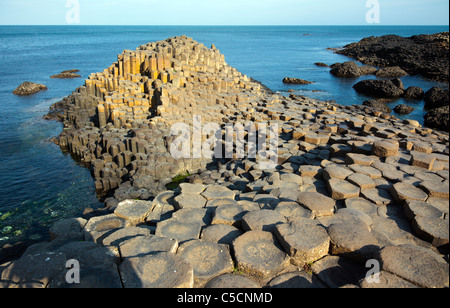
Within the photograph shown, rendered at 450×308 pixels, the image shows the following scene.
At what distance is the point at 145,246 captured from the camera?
13.5ft

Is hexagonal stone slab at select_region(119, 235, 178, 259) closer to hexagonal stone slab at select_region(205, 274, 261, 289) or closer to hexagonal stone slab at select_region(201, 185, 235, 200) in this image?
hexagonal stone slab at select_region(205, 274, 261, 289)

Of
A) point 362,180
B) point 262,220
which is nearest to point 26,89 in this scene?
point 262,220

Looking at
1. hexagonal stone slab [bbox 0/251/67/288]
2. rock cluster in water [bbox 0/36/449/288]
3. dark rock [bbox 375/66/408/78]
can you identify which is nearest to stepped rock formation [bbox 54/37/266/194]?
rock cluster in water [bbox 0/36/449/288]

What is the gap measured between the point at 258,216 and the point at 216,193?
5.81ft

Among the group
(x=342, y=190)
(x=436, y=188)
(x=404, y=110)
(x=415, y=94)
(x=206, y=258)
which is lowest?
(x=206, y=258)

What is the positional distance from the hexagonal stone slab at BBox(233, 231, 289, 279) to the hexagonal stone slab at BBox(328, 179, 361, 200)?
2062 mm

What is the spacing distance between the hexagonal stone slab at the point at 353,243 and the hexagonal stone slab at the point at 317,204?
0.74m

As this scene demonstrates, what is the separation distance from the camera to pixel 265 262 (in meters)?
3.83

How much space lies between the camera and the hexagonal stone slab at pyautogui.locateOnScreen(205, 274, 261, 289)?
11.4 feet

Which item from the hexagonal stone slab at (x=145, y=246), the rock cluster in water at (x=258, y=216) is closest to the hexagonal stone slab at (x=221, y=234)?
the rock cluster in water at (x=258, y=216)

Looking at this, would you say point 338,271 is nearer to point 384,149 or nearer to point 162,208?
point 162,208
